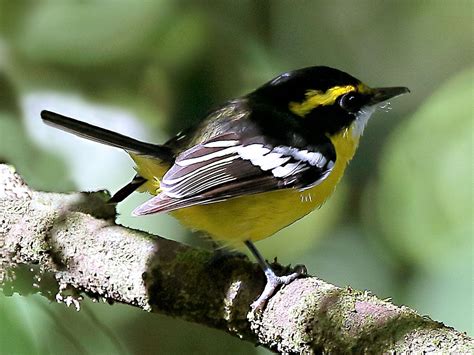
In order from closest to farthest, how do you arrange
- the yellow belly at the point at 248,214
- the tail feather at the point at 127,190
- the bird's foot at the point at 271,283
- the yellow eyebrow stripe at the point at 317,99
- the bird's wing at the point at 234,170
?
the bird's foot at the point at 271,283 → the bird's wing at the point at 234,170 → the yellow belly at the point at 248,214 → the tail feather at the point at 127,190 → the yellow eyebrow stripe at the point at 317,99

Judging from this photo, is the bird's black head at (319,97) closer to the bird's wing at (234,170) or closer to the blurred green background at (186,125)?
the bird's wing at (234,170)

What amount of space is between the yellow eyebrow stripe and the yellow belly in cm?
35

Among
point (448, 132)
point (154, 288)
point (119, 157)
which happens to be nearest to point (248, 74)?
point (119, 157)

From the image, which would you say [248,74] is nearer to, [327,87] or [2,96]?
[327,87]

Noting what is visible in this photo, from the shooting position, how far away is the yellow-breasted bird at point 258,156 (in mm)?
2121

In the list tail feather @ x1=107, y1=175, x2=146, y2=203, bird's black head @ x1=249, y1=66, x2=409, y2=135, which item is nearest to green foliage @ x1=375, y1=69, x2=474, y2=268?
bird's black head @ x1=249, y1=66, x2=409, y2=135

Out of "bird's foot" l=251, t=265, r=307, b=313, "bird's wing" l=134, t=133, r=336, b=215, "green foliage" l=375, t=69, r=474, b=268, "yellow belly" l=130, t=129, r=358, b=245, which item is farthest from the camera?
"green foliage" l=375, t=69, r=474, b=268

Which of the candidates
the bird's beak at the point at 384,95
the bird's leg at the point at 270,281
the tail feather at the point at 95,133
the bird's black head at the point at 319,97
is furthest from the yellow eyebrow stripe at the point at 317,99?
the bird's leg at the point at 270,281

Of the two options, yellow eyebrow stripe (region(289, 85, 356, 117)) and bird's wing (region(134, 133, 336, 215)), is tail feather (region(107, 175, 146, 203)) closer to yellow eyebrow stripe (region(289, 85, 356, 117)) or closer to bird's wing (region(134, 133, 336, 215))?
bird's wing (region(134, 133, 336, 215))

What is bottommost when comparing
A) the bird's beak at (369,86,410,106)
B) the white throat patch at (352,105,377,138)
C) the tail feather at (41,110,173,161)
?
the white throat patch at (352,105,377,138)

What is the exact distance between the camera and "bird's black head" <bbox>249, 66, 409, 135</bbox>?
252cm

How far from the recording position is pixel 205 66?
3.18m

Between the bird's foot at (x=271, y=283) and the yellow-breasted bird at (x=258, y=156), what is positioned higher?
the yellow-breasted bird at (x=258, y=156)

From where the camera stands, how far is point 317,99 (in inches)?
99.0
